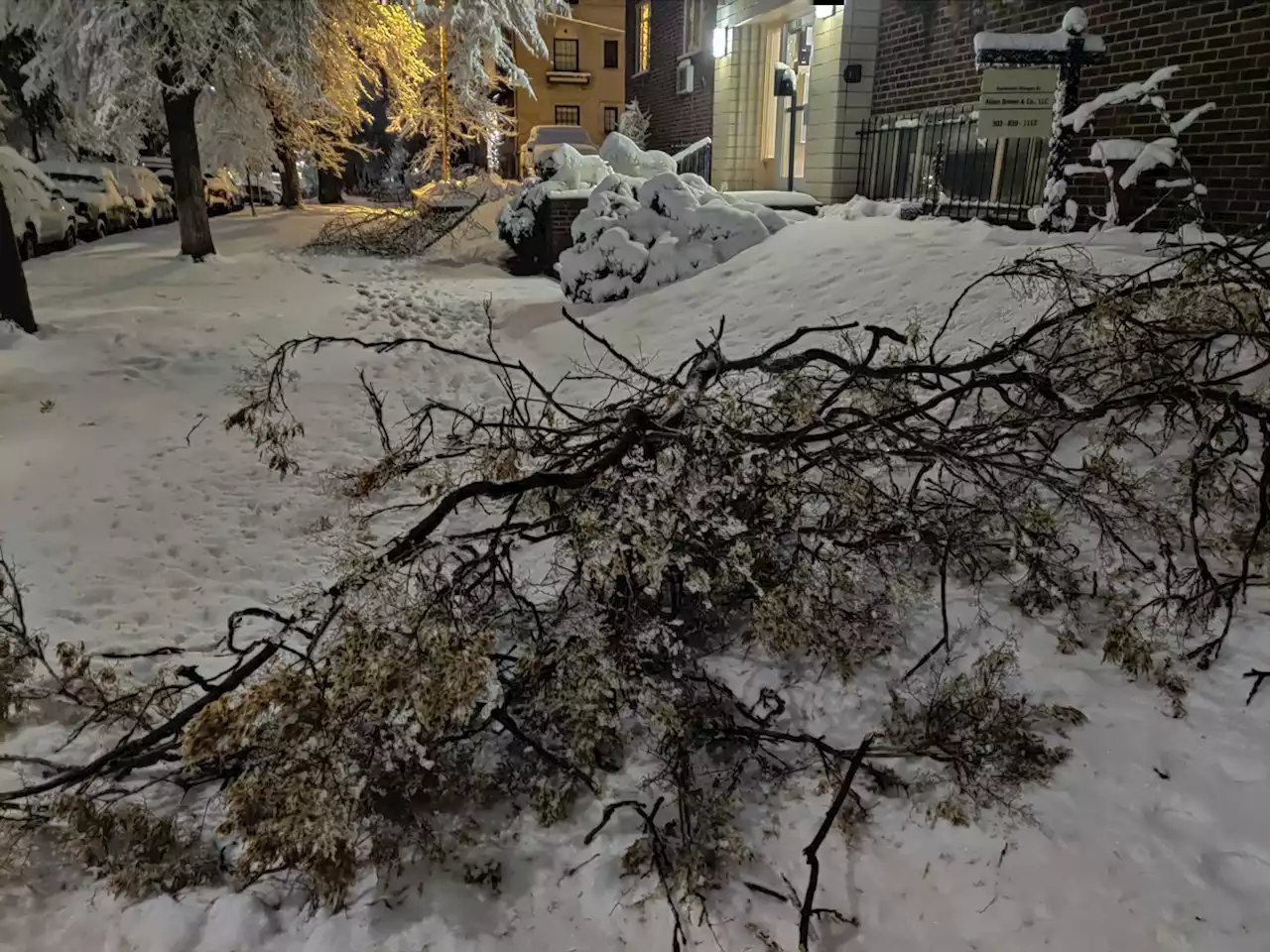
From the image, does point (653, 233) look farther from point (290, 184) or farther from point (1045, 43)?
point (290, 184)

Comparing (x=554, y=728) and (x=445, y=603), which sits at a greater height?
(x=445, y=603)

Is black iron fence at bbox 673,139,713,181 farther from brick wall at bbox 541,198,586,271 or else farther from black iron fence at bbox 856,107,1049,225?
black iron fence at bbox 856,107,1049,225

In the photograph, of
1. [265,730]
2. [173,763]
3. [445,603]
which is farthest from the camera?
[173,763]

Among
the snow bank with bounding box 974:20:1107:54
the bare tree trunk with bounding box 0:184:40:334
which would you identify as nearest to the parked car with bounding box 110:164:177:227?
the bare tree trunk with bounding box 0:184:40:334

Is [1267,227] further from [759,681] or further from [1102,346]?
[759,681]

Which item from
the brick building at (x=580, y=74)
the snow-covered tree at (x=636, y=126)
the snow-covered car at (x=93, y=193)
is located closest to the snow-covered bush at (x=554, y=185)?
the snow-covered car at (x=93, y=193)

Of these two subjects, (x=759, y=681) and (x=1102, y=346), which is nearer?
(x=759, y=681)

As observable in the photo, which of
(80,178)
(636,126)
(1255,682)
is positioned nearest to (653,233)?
(1255,682)

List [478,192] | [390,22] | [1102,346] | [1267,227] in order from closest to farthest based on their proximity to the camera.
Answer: [1102,346] < [1267,227] < [390,22] < [478,192]

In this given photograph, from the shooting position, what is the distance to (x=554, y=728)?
327 cm

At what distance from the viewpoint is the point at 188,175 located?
38.0 feet

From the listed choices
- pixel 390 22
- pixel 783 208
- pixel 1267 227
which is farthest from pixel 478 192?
pixel 1267 227

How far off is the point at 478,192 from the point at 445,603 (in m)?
A: 16.0

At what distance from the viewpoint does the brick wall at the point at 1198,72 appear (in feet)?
22.2
